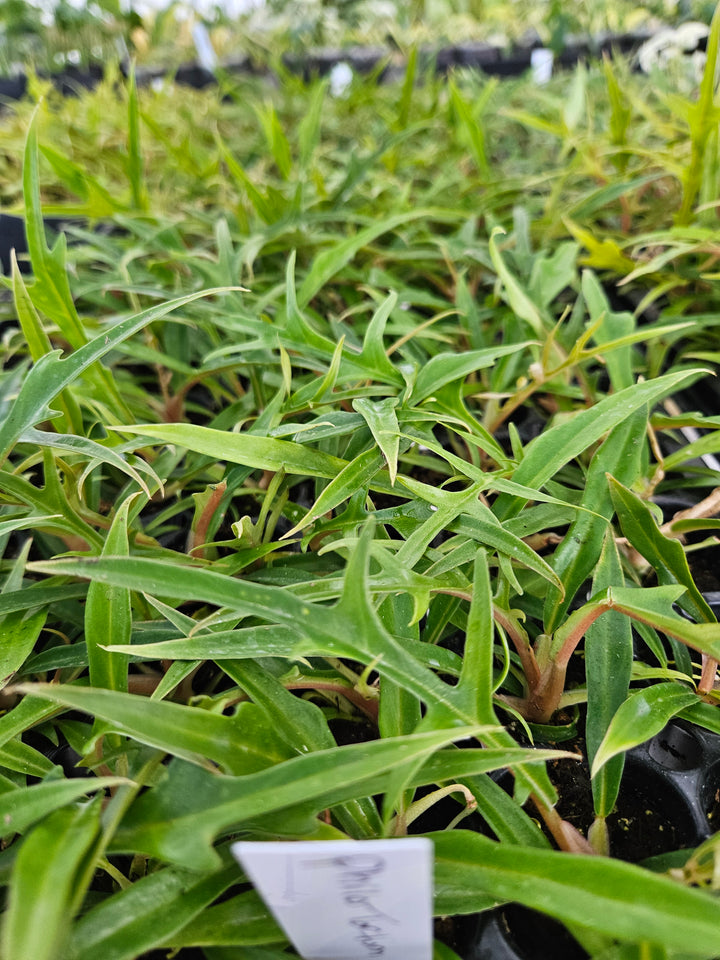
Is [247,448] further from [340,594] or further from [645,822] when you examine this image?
[645,822]

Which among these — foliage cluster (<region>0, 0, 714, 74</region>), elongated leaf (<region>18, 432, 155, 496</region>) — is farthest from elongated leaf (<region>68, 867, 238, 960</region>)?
foliage cluster (<region>0, 0, 714, 74</region>)

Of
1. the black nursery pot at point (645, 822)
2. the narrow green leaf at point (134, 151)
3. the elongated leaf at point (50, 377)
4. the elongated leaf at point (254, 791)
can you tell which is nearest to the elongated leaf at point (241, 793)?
the elongated leaf at point (254, 791)

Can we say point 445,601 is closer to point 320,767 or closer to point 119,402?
point 320,767

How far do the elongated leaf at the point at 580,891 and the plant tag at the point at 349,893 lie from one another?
0.10 feet

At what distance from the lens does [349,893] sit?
0.82 ft

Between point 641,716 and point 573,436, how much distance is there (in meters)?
0.18

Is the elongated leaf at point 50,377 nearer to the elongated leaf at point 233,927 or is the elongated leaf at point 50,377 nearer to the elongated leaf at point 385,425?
the elongated leaf at point 385,425

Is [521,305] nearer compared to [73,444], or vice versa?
[73,444]

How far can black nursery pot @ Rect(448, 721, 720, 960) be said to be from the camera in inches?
12.6

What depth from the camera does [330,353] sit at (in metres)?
0.53

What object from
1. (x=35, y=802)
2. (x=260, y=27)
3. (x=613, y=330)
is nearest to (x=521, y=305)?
(x=613, y=330)

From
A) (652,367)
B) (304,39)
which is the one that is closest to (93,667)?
(652,367)

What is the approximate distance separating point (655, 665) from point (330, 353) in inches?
13.1

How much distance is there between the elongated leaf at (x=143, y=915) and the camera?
268 millimetres
